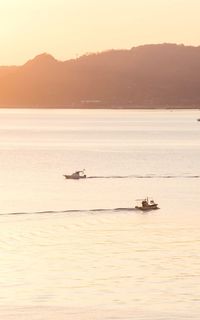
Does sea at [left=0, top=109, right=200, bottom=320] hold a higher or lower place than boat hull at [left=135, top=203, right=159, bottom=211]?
lower

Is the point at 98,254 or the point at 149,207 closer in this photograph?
the point at 98,254

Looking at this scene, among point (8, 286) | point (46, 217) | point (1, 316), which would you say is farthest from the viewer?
point (46, 217)

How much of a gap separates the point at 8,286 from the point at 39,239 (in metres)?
22.3

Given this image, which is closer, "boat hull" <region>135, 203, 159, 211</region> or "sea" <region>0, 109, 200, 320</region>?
"sea" <region>0, 109, 200, 320</region>

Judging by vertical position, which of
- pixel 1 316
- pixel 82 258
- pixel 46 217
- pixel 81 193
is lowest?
pixel 1 316

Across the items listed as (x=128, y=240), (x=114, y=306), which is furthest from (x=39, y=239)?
(x=114, y=306)

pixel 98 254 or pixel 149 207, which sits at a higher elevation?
pixel 149 207

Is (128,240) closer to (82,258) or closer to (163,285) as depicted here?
(82,258)

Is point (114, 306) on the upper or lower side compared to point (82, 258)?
lower

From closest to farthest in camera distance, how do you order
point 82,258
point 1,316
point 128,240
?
point 1,316 < point 82,258 < point 128,240

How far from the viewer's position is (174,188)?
141375mm

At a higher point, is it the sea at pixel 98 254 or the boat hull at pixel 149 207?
the boat hull at pixel 149 207

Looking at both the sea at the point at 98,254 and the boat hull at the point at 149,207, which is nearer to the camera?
the sea at the point at 98,254

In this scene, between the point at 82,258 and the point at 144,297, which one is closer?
the point at 144,297
